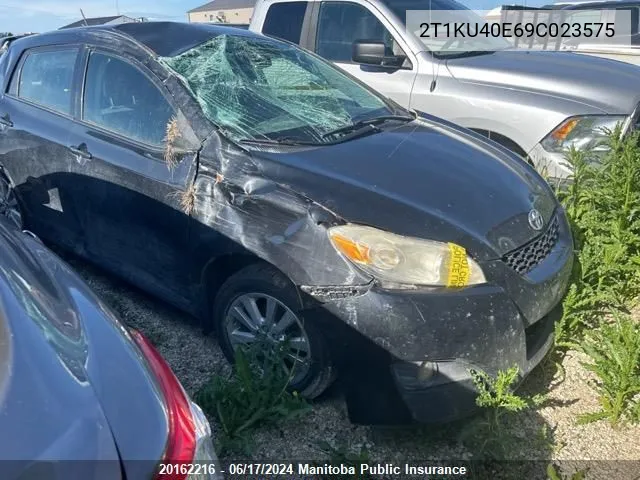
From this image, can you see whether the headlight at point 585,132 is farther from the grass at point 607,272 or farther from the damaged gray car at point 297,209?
the damaged gray car at point 297,209

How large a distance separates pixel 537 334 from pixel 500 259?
48 centimetres

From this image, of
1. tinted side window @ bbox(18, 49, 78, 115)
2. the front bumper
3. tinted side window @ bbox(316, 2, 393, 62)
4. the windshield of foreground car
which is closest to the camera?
the front bumper

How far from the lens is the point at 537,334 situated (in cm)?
269

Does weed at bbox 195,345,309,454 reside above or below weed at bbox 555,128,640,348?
below

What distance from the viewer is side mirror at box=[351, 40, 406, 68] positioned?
458 centimetres

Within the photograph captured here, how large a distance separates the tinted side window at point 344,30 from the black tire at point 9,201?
2.76 metres

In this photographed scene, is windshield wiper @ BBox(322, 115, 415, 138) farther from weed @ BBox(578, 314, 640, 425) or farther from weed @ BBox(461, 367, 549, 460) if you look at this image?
weed @ BBox(578, 314, 640, 425)

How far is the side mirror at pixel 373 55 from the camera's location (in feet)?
15.0

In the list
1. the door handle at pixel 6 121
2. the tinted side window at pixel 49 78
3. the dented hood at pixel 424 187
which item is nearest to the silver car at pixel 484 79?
the dented hood at pixel 424 187

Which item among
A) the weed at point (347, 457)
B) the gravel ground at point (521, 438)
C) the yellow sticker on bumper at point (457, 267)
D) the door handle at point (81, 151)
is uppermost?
the door handle at point (81, 151)

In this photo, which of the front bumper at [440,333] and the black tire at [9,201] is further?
the black tire at [9,201]

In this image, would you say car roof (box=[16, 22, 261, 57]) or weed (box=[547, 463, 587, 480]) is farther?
car roof (box=[16, 22, 261, 57])

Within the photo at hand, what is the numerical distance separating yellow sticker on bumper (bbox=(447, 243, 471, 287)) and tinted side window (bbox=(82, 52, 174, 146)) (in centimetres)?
155

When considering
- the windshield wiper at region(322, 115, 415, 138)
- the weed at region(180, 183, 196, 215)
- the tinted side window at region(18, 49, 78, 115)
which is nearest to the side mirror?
the windshield wiper at region(322, 115, 415, 138)
